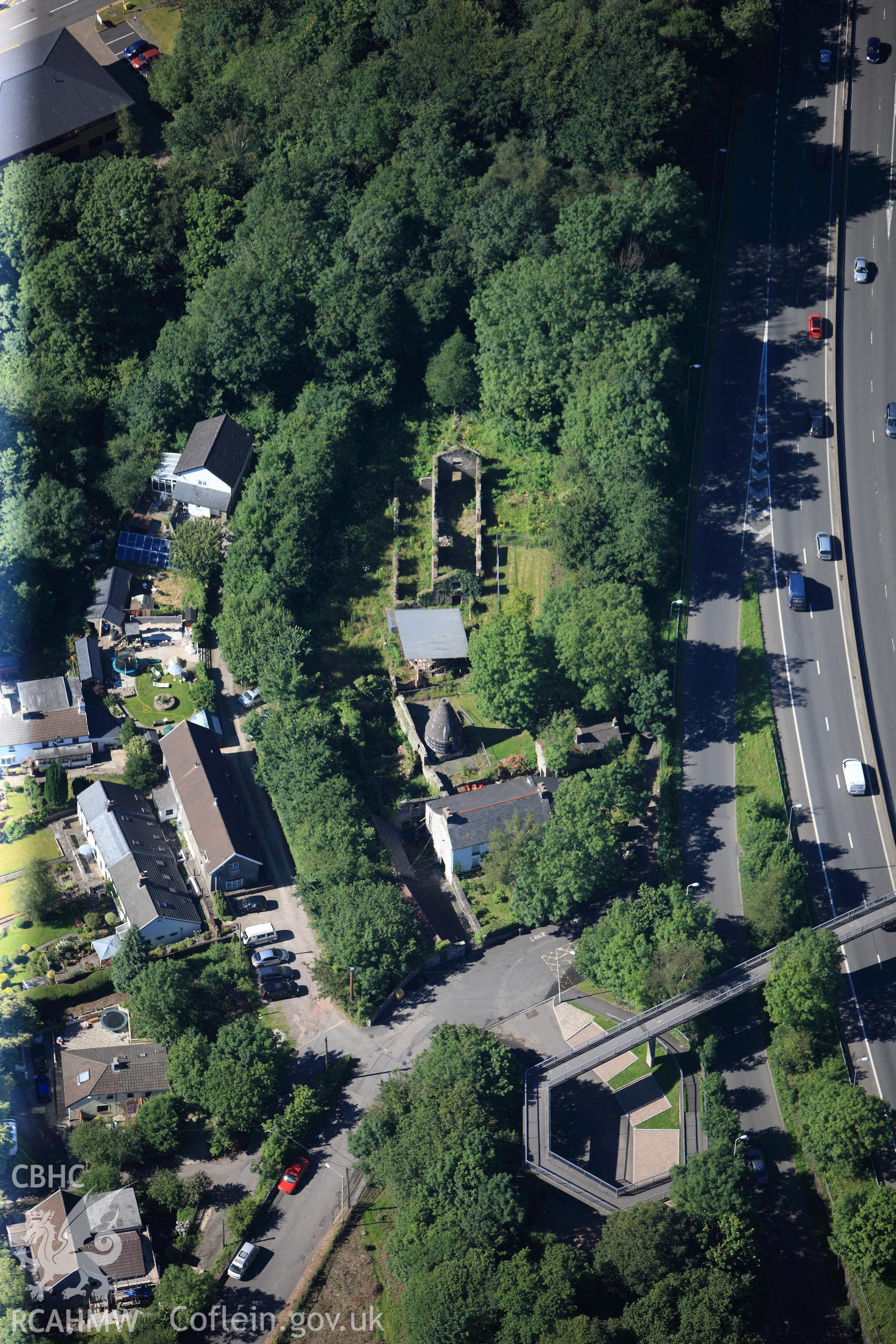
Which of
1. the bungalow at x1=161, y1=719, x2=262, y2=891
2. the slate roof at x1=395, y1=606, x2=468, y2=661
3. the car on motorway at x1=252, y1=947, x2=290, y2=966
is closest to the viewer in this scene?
the car on motorway at x1=252, y1=947, x2=290, y2=966

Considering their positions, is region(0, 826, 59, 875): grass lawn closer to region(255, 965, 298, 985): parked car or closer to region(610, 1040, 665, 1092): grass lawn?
region(255, 965, 298, 985): parked car

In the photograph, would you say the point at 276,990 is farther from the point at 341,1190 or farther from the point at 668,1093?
the point at 668,1093

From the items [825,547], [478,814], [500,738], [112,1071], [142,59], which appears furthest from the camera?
[142,59]

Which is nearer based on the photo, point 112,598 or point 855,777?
point 855,777

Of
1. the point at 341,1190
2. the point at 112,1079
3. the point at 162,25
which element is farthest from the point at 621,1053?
the point at 162,25

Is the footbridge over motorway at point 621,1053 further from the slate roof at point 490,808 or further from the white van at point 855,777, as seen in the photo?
the slate roof at point 490,808

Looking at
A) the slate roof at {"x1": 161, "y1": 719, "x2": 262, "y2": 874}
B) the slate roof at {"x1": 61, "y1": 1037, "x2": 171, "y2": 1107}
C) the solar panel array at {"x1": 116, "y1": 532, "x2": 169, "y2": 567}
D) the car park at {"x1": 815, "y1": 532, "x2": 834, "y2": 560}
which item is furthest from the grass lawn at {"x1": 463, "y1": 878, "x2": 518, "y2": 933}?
the solar panel array at {"x1": 116, "y1": 532, "x2": 169, "y2": 567}
